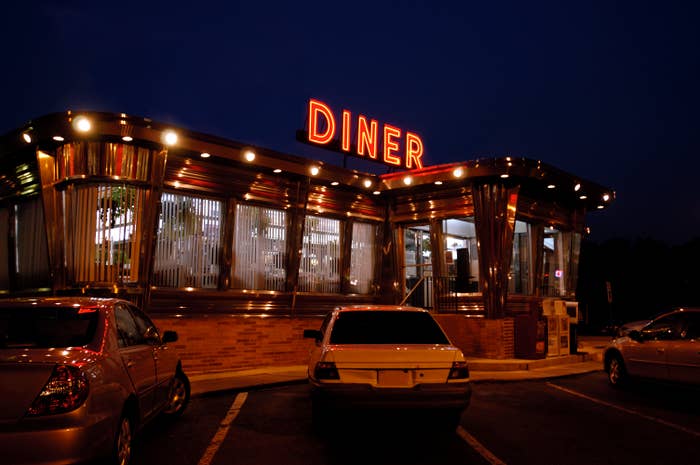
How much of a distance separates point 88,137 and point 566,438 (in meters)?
10.1

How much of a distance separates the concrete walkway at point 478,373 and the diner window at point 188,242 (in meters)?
2.17

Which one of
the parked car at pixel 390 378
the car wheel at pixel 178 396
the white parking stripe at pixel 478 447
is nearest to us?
the white parking stripe at pixel 478 447

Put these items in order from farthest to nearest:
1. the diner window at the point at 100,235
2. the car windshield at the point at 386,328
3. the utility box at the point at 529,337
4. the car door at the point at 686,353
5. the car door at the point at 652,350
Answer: the utility box at the point at 529,337, the diner window at the point at 100,235, the car door at the point at 652,350, the car door at the point at 686,353, the car windshield at the point at 386,328

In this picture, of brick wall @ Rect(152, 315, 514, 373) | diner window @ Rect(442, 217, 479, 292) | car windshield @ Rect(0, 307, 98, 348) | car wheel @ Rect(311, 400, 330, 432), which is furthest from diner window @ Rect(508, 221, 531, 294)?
car windshield @ Rect(0, 307, 98, 348)

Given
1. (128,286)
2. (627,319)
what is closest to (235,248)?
(128,286)

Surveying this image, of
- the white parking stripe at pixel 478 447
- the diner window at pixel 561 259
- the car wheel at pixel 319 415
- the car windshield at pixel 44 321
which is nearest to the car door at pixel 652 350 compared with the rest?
the white parking stripe at pixel 478 447

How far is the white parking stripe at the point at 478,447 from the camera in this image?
609 cm

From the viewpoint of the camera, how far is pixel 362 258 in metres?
17.5

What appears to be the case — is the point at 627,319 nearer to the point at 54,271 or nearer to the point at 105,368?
the point at 54,271

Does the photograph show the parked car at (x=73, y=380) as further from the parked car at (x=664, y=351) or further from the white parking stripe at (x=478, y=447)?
the parked car at (x=664, y=351)

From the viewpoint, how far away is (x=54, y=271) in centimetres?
1210

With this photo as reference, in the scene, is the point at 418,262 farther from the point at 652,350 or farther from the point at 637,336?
the point at 652,350

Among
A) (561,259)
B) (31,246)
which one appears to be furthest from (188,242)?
(561,259)

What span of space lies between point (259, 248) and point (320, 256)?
2.11m
